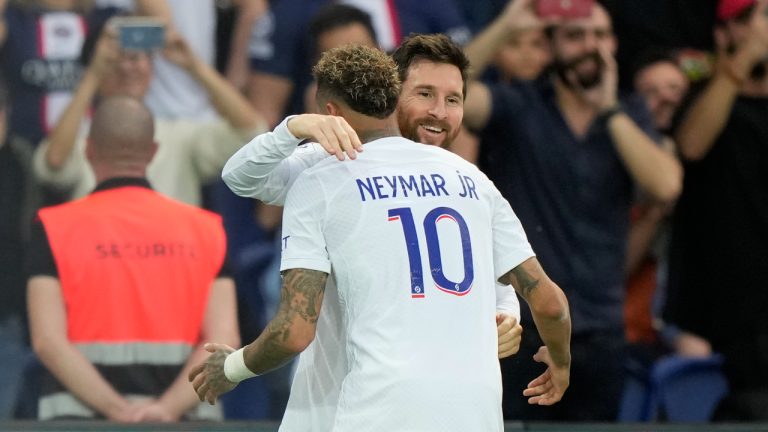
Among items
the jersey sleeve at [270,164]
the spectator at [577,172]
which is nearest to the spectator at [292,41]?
the spectator at [577,172]

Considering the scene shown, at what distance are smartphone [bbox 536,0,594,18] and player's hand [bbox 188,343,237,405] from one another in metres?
3.36

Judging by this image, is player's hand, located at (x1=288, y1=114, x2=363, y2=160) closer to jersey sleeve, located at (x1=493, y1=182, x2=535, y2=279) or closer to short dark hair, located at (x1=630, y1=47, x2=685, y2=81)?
jersey sleeve, located at (x1=493, y1=182, x2=535, y2=279)

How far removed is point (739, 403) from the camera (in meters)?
6.77

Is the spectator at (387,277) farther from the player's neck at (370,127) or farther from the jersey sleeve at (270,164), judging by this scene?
the jersey sleeve at (270,164)

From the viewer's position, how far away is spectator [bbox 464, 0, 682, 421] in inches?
249

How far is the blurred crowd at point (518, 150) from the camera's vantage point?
6.30 m

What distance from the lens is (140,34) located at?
250 inches

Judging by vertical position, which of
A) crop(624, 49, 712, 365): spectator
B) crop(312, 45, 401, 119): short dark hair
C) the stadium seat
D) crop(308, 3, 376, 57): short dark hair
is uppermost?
crop(308, 3, 376, 57): short dark hair

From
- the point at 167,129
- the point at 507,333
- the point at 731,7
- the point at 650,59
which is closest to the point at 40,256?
the point at 167,129

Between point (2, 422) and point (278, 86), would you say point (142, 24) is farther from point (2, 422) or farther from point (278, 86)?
point (2, 422)

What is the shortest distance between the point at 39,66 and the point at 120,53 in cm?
43

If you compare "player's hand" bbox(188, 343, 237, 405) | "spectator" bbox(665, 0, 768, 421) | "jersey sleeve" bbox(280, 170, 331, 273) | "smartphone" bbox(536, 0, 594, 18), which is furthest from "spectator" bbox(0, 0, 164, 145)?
"jersey sleeve" bbox(280, 170, 331, 273)

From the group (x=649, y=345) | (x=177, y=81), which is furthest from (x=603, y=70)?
(x=177, y=81)

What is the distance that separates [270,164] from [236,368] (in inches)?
21.6
